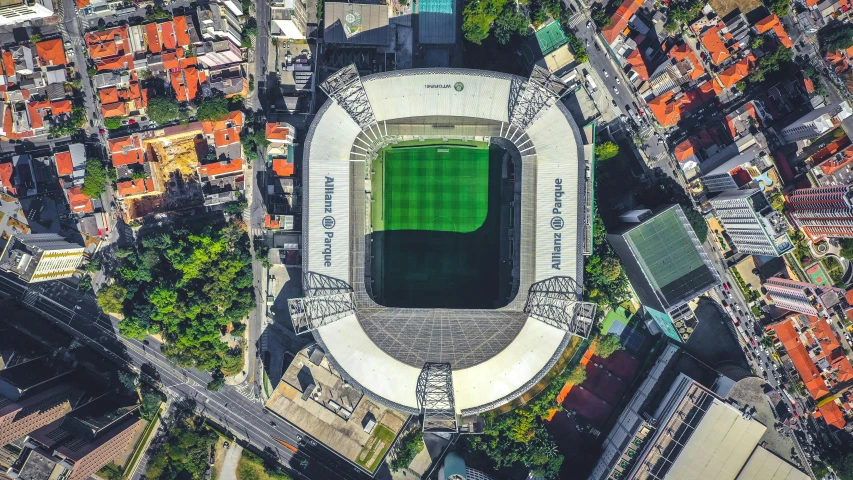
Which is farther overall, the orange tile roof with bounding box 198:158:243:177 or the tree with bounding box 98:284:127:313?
the orange tile roof with bounding box 198:158:243:177

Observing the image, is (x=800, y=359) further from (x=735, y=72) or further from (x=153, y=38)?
(x=153, y=38)

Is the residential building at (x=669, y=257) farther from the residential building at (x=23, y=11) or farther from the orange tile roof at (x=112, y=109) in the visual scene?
the residential building at (x=23, y=11)

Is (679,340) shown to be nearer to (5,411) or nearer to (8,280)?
(5,411)

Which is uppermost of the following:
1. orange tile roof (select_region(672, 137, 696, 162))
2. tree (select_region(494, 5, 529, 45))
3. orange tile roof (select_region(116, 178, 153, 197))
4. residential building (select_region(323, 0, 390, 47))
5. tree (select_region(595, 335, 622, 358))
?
tree (select_region(494, 5, 529, 45))

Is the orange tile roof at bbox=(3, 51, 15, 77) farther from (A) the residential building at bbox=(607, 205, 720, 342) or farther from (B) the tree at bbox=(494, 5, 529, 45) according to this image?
(A) the residential building at bbox=(607, 205, 720, 342)

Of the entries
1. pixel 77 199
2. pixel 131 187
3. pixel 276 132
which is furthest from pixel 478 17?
pixel 77 199

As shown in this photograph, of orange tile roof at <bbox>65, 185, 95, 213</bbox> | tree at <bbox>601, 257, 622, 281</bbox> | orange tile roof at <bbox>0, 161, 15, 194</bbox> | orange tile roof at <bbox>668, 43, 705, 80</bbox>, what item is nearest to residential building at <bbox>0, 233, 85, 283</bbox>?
orange tile roof at <bbox>65, 185, 95, 213</bbox>

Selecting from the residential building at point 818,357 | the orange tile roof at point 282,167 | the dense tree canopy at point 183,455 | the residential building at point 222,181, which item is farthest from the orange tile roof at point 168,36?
the residential building at point 818,357
